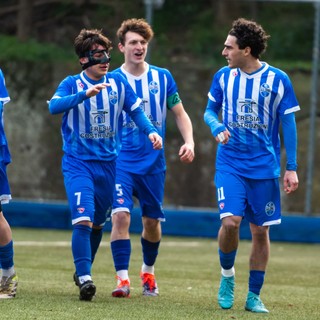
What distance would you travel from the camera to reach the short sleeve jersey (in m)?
8.54

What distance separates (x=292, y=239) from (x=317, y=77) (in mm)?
2460

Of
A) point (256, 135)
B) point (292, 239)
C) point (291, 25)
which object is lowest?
point (292, 239)

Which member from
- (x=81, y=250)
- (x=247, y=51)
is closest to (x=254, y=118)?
(x=247, y=51)

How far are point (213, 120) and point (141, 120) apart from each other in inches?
23.5

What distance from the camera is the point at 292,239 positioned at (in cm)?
1667

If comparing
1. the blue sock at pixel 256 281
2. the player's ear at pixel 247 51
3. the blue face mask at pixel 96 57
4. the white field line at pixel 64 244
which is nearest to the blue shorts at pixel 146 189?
the blue face mask at pixel 96 57

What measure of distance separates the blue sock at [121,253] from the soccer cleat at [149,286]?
0.24m

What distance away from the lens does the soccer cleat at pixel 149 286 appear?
30.1 ft

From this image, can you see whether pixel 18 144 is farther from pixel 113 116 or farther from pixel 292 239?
pixel 113 116

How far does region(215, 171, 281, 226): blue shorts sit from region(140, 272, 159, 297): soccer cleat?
1.23 meters

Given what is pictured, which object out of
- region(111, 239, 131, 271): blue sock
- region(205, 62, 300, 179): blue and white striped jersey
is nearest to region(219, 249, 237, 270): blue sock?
region(205, 62, 300, 179): blue and white striped jersey

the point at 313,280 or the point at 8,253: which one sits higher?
the point at 8,253

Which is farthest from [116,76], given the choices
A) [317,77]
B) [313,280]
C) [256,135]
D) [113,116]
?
[317,77]

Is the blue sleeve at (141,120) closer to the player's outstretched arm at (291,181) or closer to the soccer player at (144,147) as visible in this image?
the soccer player at (144,147)
